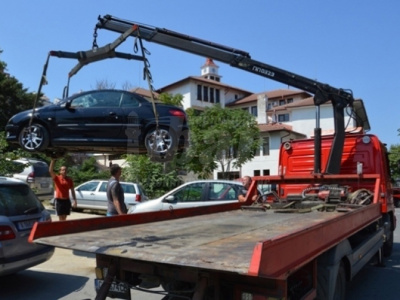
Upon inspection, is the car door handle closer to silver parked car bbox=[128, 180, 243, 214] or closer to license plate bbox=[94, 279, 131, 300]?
silver parked car bbox=[128, 180, 243, 214]

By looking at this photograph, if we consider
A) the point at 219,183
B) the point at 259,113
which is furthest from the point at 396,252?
the point at 259,113

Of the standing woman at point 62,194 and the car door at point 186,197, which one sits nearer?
the standing woman at point 62,194

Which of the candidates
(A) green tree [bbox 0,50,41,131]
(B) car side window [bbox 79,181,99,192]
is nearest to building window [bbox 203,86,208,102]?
(A) green tree [bbox 0,50,41,131]

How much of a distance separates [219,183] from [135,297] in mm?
5394

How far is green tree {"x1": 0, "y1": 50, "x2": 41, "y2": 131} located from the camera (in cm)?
3297

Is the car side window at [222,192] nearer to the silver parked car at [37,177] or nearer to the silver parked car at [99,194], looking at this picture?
the silver parked car at [99,194]

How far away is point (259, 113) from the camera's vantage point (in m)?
52.4

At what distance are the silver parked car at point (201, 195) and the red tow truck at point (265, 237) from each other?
73.4 inches

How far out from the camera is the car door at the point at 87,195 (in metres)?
16.3

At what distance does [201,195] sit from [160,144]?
3195 mm

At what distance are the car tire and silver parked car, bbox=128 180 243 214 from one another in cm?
281

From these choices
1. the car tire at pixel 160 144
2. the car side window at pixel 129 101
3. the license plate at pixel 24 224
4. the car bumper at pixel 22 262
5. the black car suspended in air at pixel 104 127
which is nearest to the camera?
the car bumper at pixel 22 262

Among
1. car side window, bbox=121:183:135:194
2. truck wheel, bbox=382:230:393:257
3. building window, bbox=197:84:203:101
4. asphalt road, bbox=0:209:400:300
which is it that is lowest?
asphalt road, bbox=0:209:400:300

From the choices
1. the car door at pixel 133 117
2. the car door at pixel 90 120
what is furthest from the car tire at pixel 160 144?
the car door at pixel 90 120
